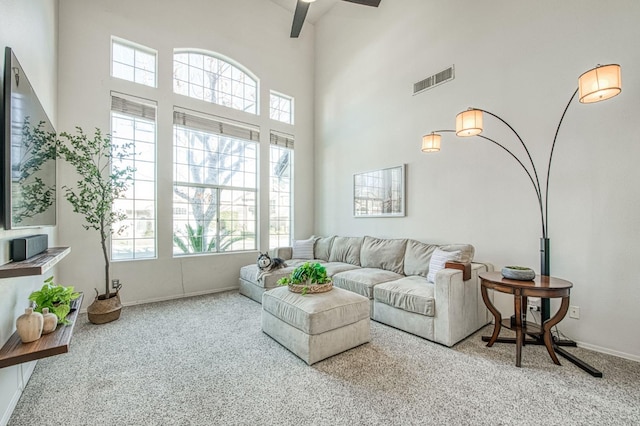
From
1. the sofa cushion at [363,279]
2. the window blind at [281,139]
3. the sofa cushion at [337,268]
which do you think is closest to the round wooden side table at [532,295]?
the sofa cushion at [363,279]

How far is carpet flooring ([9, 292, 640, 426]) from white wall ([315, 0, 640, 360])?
0.86m

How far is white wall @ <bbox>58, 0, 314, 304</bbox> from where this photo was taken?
3.56 metres

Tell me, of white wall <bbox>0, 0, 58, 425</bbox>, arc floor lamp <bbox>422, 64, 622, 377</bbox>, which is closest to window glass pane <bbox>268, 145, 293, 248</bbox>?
arc floor lamp <bbox>422, 64, 622, 377</bbox>

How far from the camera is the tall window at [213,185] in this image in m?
4.39

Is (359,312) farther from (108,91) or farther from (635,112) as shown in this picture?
(108,91)

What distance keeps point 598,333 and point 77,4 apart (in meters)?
6.79

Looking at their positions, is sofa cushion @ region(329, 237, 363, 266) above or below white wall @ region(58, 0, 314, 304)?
below

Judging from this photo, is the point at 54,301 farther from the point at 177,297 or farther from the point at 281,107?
the point at 281,107

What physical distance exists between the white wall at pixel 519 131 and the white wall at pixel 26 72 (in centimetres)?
399

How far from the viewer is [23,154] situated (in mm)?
1775

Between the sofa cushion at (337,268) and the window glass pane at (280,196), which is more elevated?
the window glass pane at (280,196)

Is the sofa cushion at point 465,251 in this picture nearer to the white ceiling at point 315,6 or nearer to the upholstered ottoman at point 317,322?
the upholstered ottoman at point 317,322

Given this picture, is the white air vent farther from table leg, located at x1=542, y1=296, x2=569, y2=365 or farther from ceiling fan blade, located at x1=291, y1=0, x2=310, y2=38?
table leg, located at x1=542, y1=296, x2=569, y2=365

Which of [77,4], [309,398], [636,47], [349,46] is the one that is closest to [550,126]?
[636,47]
